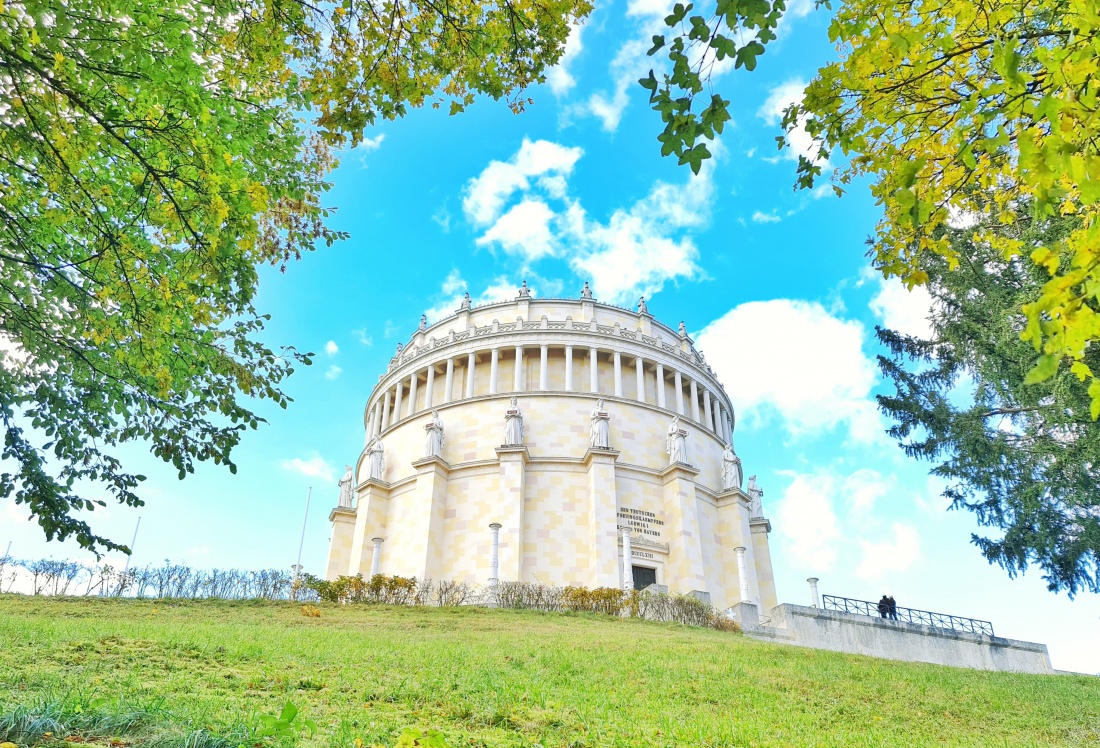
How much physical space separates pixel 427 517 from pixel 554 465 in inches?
271

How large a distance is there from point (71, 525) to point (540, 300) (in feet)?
112

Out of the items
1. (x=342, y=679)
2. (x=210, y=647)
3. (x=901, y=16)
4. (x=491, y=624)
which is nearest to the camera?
(x=901, y=16)

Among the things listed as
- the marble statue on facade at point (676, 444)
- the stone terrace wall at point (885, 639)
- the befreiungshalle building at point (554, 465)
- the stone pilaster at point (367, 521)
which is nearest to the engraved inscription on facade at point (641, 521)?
the befreiungshalle building at point (554, 465)

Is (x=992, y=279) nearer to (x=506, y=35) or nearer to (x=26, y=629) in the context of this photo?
(x=506, y=35)

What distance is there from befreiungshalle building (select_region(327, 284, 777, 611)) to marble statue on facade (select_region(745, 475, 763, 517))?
84mm

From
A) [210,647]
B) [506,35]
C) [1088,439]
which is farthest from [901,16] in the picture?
[1088,439]

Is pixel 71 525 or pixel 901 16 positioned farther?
pixel 71 525

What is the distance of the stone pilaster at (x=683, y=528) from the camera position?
31219 mm

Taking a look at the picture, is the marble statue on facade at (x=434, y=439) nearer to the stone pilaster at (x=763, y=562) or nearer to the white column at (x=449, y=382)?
the white column at (x=449, y=382)

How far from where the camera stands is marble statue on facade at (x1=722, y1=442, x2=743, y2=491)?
124 ft

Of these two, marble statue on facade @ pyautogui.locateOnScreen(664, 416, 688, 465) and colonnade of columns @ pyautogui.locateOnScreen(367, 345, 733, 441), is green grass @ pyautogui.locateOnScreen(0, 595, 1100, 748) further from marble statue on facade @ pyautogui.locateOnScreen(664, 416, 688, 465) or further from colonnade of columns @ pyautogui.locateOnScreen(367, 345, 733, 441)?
colonnade of columns @ pyautogui.locateOnScreen(367, 345, 733, 441)

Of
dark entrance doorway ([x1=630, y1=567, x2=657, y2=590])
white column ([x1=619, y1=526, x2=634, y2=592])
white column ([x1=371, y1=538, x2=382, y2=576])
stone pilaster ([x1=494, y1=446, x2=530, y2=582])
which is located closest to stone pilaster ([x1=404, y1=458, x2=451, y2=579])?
white column ([x1=371, y1=538, x2=382, y2=576])

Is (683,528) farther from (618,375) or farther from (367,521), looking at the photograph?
(367,521)

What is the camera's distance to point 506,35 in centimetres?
589
